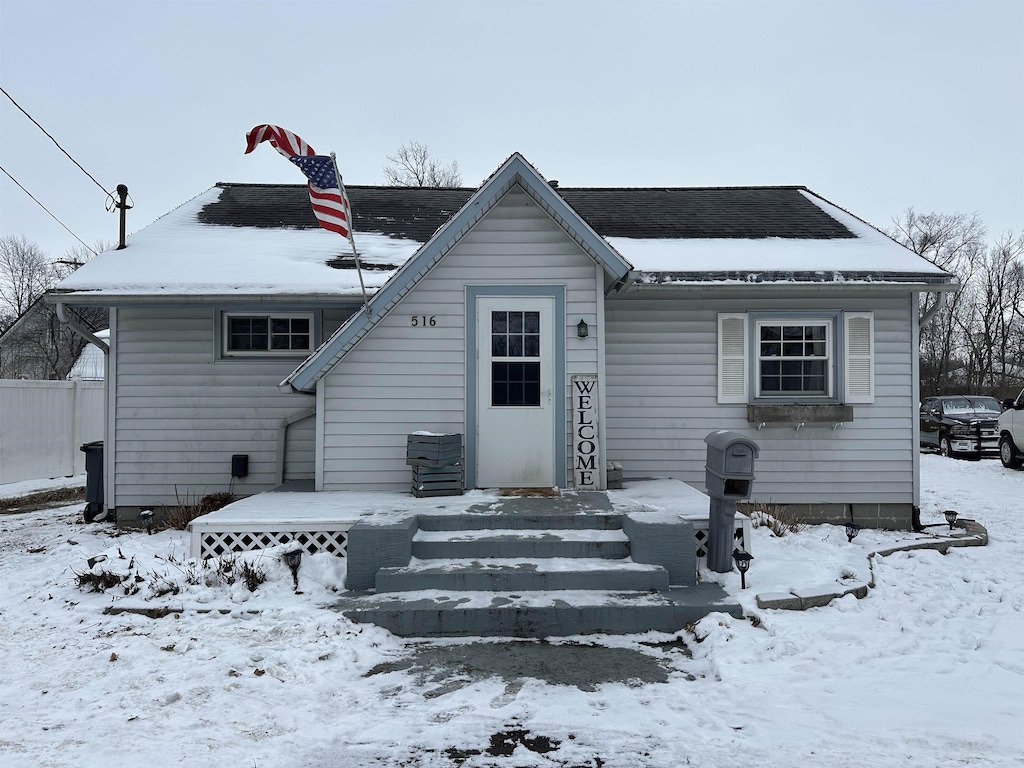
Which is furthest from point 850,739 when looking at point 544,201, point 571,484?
point 544,201

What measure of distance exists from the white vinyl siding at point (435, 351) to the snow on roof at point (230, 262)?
3.69 feet

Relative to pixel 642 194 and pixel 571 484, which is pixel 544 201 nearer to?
pixel 571 484

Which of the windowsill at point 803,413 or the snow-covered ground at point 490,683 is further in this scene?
the windowsill at point 803,413

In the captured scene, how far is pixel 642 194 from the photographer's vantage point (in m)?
11.6

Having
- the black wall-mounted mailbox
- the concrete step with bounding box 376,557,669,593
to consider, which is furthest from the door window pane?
the black wall-mounted mailbox

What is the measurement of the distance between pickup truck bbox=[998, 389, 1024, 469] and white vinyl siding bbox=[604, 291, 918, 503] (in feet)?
28.8

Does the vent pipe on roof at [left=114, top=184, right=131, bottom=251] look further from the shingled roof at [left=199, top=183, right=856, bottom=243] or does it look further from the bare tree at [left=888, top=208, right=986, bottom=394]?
the bare tree at [left=888, top=208, right=986, bottom=394]

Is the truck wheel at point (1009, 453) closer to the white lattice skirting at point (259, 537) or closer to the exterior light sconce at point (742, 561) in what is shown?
the exterior light sconce at point (742, 561)

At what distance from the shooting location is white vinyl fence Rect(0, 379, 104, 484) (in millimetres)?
12711

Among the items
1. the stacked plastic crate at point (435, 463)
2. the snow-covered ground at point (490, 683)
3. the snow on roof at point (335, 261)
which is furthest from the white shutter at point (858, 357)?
the stacked plastic crate at point (435, 463)

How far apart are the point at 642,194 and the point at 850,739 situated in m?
9.96

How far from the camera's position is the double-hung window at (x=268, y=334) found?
8.64 metres

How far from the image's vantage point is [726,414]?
852 centimetres

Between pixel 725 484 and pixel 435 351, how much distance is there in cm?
348
